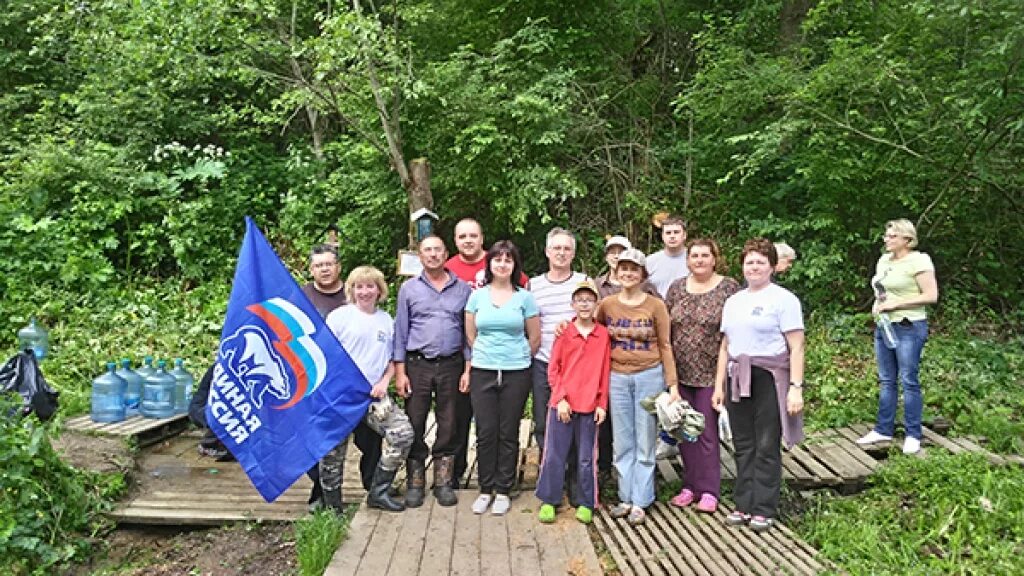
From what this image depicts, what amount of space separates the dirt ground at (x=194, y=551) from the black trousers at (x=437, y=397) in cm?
105

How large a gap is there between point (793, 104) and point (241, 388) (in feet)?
21.7

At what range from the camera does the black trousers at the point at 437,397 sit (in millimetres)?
4238

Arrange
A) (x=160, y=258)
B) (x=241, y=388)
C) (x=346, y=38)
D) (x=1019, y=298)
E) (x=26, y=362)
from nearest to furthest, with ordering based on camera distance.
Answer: (x=241, y=388) → (x=26, y=362) → (x=346, y=38) → (x=1019, y=298) → (x=160, y=258)

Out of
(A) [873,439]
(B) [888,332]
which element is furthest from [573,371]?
(A) [873,439]

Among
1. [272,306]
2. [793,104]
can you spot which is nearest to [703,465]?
[272,306]

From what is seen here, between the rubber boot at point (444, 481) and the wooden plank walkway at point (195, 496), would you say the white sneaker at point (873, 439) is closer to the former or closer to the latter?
the rubber boot at point (444, 481)

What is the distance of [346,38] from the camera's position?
279 inches

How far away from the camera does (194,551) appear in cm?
444

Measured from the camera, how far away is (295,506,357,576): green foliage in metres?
3.58

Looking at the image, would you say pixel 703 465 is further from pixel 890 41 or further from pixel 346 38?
pixel 890 41

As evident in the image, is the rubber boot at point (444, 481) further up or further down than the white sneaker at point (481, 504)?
further up

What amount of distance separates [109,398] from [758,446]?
5739mm

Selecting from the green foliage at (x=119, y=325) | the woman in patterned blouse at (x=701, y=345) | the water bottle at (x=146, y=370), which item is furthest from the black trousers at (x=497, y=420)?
the green foliage at (x=119, y=325)

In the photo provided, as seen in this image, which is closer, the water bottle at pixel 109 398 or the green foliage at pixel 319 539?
the green foliage at pixel 319 539
